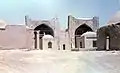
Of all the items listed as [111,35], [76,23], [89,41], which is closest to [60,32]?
[76,23]

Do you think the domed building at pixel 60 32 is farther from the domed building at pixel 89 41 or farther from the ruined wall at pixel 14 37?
the ruined wall at pixel 14 37

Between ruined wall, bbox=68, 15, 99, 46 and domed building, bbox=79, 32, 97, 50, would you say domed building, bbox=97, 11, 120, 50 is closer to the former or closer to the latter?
domed building, bbox=79, 32, 97, 50

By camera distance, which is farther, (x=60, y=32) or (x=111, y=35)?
(x=60, y=32)

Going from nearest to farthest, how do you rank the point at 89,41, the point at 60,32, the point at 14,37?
1. the point at 14,37
2. the point at 89,41
3. the point at 60,32

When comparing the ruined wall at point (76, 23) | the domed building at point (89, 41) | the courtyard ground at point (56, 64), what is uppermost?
the ruined wall at point (76, 23)

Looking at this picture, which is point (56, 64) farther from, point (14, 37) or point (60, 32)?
point (60, 32)

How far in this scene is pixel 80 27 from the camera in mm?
14578

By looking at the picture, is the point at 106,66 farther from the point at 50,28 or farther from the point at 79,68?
the point at 50,28

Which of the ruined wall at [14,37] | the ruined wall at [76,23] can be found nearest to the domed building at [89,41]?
the ruined wall at [76,23]

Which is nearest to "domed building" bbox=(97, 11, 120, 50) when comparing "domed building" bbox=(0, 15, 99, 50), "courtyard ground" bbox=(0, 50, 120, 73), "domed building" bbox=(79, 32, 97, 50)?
"courtyard ground" bbox=(0, 50, 120, 73)

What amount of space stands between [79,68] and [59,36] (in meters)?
10.9

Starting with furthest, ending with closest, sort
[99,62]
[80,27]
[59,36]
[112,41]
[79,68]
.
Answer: [80,27] → [59,36] → [112,41] → [99,62] → [79,68]

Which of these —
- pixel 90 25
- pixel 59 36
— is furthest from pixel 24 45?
pixel 90 25

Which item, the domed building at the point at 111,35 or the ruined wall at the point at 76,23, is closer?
the domed building at the point at 111,35
